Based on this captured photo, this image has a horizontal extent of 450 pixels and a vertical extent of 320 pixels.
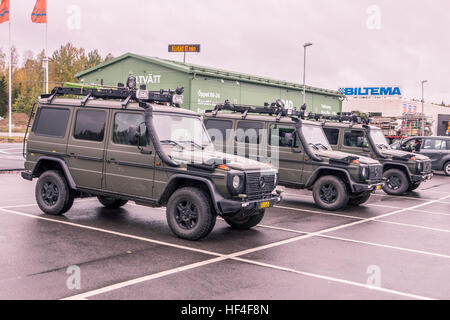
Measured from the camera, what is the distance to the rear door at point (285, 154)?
11.7 metres

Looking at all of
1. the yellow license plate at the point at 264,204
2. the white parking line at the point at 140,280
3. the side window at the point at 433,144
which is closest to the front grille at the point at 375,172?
the yellow license plate at the point at 264,204

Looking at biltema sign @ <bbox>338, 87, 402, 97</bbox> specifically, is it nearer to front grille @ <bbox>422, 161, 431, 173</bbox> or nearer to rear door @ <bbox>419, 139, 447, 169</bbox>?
rear door @ <bbox>419, 139, 447, 169</bbox>

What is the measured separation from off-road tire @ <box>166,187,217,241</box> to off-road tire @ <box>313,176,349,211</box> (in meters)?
4.51

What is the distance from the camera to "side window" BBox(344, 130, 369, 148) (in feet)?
46.7

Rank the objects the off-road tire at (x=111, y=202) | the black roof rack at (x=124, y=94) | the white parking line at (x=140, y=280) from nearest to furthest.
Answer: the white parking line at (x=140, y=280) → the black roof rack at (x=124, y=94) → the off-road tire at (x=111, y=202)

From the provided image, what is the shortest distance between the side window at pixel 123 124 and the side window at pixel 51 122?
1.23 metres

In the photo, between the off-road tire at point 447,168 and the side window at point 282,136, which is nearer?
the side window at point 282,136

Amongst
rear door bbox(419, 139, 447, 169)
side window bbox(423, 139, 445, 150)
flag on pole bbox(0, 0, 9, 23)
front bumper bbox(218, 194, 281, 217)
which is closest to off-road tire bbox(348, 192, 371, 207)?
front bumper bbox(218, 194, 281, 217)

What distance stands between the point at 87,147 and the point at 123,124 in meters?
0.86

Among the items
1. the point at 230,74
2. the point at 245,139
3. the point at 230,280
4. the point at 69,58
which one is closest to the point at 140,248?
the point at 230,280

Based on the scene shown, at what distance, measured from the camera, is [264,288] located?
→ 17.7ft

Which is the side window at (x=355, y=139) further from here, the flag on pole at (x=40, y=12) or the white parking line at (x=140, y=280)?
the flag on pole at (x=40, y=12)
